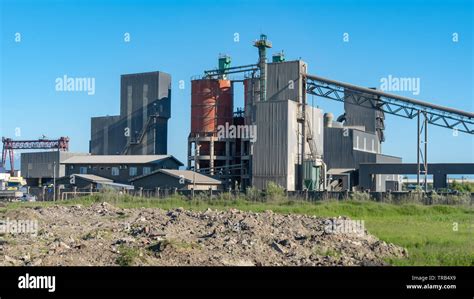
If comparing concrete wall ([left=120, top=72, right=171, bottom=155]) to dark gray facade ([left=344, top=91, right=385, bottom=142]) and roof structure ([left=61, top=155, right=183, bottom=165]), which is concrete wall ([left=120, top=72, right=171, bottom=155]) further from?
dark gray facade ([left=344, top=91, right=385, bottom=142])

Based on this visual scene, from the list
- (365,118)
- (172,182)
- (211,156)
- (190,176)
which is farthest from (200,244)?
(365,118)

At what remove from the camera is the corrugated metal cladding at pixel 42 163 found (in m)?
70.8

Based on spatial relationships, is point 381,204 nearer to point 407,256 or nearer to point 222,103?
point 407,256

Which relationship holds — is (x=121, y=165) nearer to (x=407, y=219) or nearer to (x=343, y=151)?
(x=343, y=151)

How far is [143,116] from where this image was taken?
2825 inches

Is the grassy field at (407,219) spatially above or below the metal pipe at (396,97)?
below

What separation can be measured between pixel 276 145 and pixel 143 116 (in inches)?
966

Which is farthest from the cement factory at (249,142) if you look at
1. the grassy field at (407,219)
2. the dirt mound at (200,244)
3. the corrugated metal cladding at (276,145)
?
the dirt mound at (200,244)

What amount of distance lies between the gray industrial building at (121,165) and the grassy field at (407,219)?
18.8 meters

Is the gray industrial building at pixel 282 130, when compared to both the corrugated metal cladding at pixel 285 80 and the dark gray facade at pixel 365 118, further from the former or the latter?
the dark gray facade at pixel 365 118

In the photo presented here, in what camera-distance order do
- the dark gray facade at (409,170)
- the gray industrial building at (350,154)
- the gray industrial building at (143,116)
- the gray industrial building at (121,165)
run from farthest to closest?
1. the gray industrial building at (143,116)
2. the gray industrial building at (121,165)
3. the gray industrial building at (350,154)
4. the dark gray facade at (409,170)

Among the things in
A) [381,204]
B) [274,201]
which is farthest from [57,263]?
[274,201]

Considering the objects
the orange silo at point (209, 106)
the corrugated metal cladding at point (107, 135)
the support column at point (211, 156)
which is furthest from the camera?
the corrugated metal cladding at point (107, 135)

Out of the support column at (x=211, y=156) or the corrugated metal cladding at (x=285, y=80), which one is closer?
the corrugated metal cladding at (x=285, y=80)
